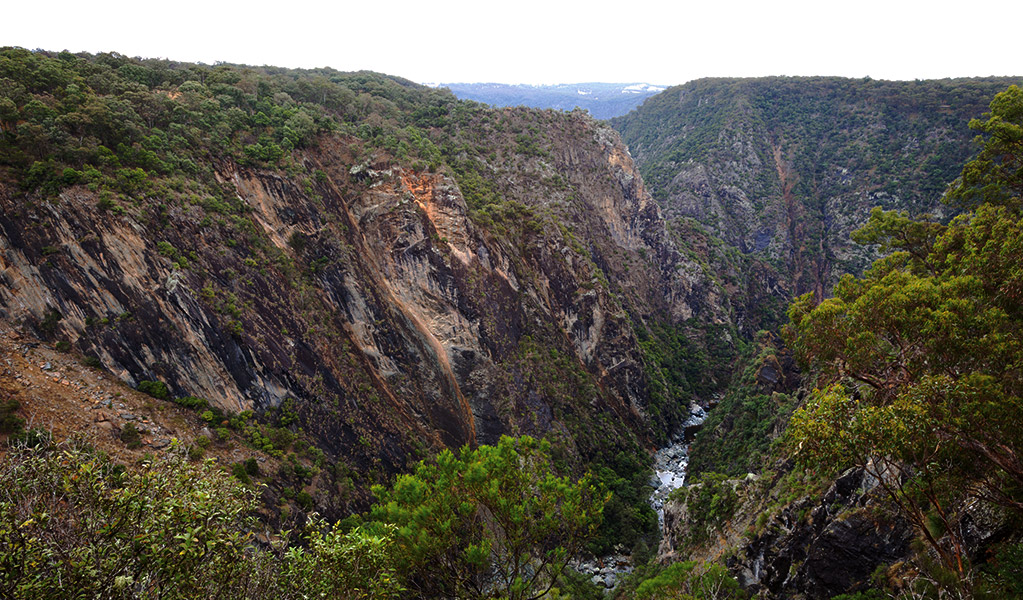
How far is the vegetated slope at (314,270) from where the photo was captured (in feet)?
88.5

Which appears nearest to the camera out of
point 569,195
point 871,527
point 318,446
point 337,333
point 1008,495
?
point 1008,495

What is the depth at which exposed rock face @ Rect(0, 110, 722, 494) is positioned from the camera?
2673 cm

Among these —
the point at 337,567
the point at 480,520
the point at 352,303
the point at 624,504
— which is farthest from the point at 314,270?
the point at 624,504

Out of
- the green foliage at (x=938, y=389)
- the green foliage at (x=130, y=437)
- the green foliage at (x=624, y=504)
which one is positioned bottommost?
the green foliage at (x=624, y=504)

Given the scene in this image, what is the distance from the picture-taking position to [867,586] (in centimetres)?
1447

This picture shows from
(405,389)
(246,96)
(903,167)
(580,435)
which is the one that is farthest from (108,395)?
(903,167)

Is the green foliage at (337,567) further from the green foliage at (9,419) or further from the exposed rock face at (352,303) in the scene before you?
the exposed rock face at (352,303)

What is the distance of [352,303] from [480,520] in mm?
29904

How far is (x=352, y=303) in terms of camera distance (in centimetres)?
3953

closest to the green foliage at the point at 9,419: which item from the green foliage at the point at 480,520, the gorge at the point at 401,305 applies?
the gorge at the point at 401,305

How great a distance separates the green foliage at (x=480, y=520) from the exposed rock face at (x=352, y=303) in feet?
78.2

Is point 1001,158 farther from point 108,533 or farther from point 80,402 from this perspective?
point 80,402

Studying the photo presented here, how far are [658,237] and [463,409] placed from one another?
55895 mm

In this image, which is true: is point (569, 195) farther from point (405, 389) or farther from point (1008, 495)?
point (1008, 495)
